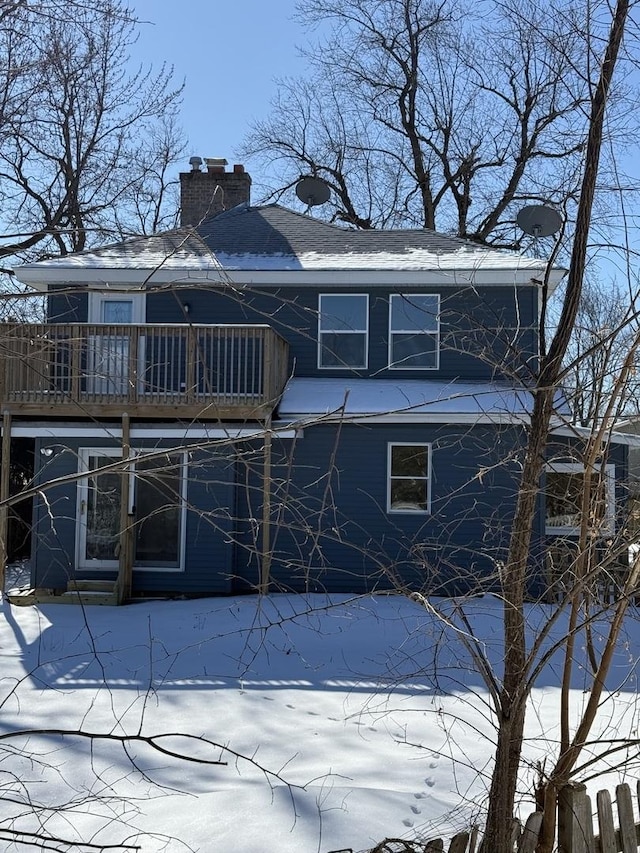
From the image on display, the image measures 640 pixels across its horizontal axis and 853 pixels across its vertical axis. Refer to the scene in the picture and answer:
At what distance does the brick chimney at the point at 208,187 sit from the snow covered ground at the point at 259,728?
9053mm

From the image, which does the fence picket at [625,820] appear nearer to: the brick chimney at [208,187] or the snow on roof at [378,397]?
the snow on roof at [378,397]

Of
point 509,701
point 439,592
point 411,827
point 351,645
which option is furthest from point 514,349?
point 439,592

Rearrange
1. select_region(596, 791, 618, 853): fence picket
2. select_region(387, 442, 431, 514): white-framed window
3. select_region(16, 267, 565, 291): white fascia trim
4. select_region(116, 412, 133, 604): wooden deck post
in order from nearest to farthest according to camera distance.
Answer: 1. select_region(596, 791, 618, 853): fence picket
2. select_region(116, 412, 133, 604): wooden deck post
3. select_region(387, 442, 431, 514): white-framed window
4. select_region(16, 267, 565, 291): white fascia trim

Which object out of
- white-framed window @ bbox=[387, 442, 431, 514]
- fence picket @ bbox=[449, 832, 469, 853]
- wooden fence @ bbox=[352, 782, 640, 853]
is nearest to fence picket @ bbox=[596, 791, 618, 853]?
wooden fence @ bbox=[352, 782, 640, 853]

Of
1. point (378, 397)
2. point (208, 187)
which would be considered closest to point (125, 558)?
point (378, 397)

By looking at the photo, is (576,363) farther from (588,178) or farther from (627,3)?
(627,3)

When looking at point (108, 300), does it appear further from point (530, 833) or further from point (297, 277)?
point (530, 833)

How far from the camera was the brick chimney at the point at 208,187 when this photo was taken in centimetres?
1858

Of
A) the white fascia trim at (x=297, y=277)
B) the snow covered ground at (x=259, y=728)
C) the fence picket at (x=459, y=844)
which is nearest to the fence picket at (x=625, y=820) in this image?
the snow covered ground at (x=259, y=728)

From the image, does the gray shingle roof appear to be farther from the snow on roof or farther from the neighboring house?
the snow on roof

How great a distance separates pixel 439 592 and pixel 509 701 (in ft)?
35.4

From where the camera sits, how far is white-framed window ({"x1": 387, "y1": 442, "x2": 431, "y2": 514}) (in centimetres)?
1516

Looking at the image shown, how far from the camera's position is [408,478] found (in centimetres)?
1515

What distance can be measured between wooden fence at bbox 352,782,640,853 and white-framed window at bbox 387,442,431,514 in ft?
36.8
